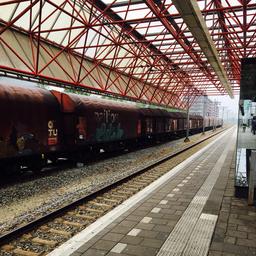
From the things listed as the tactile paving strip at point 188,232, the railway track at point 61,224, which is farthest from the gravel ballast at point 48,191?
the tactile paving strip at point 188,232

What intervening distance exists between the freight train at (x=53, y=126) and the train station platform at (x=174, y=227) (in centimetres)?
478

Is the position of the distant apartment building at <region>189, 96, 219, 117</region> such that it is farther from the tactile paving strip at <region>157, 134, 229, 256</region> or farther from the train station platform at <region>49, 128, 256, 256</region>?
the tactile paving strip at <region>157, 134, 229, 256</region>

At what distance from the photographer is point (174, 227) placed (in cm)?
586

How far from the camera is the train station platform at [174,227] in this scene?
15.8 ft

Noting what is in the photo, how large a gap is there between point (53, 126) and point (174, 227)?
8165 millimetres

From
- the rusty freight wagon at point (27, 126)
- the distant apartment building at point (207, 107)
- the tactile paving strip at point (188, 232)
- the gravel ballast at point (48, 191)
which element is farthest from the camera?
the distant apartment building at point (207, 107)

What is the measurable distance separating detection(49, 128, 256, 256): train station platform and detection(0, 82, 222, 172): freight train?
478cm

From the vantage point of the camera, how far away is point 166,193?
28.5ft

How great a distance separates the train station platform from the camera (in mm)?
4805

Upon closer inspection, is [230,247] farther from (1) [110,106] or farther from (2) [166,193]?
(1) [110,106]

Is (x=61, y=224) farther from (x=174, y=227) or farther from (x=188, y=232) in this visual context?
(x=188, y=232)

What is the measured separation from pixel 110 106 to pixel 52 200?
10246mm

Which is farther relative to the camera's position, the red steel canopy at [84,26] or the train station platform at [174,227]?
the red steel canopy at [84,26]

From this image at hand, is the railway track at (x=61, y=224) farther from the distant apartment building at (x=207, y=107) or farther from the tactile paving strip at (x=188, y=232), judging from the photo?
the distant apartment building at (x=207, y=107)
